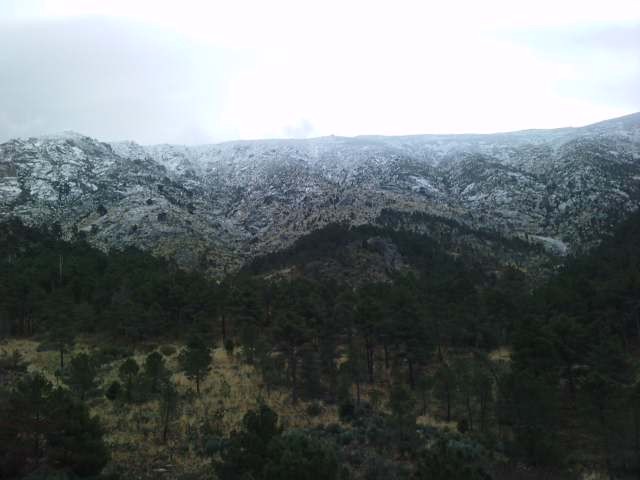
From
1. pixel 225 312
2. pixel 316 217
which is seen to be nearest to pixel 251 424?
pixel 225 312

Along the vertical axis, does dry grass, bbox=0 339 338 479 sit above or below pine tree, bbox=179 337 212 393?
below

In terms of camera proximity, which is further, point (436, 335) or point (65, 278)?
point (65, 278)

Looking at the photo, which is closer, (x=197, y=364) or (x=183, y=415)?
(x=183, y=415)

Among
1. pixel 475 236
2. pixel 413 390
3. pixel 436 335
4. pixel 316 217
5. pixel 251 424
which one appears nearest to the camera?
pixel 251 424

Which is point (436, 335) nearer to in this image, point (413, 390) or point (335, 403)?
point (413, 390)

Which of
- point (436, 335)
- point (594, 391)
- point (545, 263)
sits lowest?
point (545, 263)

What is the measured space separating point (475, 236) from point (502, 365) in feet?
416

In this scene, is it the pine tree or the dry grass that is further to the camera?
the pine tree

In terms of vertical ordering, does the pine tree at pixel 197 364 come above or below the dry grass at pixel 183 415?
above

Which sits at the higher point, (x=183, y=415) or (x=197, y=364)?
(x=197, y=364)

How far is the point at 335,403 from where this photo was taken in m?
41.1

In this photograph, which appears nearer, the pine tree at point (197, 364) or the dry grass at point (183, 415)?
the dry grass at point (183, 415)

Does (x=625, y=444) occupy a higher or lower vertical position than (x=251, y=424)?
lower

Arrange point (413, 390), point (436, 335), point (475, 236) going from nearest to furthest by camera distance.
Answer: point (413, 390)
point (436, 335)
point (475, 236)
